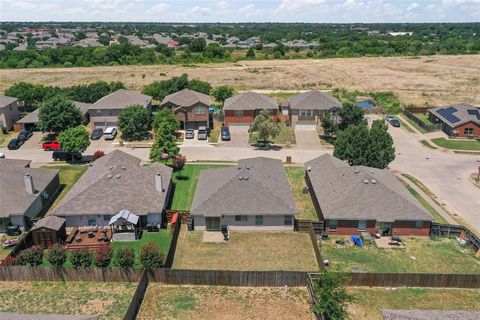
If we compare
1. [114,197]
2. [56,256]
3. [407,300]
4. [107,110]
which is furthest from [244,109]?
[407,300]

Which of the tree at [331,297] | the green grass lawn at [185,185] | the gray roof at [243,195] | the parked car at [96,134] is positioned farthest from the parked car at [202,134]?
the tree at [331,297]

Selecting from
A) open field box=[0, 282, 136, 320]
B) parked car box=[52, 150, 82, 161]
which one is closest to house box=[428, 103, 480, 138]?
parked car box=[52, 150, 82, 161]

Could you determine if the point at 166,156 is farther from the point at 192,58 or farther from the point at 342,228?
the point at 192,58

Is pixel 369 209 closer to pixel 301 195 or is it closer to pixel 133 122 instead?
pixel 301 195

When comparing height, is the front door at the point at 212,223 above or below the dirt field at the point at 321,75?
below

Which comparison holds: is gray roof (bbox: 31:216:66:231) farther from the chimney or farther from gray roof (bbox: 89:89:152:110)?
gray roof (bbox: 89:89:152:110)

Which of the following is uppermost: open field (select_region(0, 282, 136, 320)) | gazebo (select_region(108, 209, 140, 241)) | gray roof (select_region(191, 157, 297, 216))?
gray roof (select_region(191, 157, 297, 216))

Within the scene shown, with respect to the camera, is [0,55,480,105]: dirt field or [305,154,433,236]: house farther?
[0,55,480,105]: dirt field

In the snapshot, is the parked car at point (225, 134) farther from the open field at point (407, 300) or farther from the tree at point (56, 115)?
the open field at point (407, 300)
